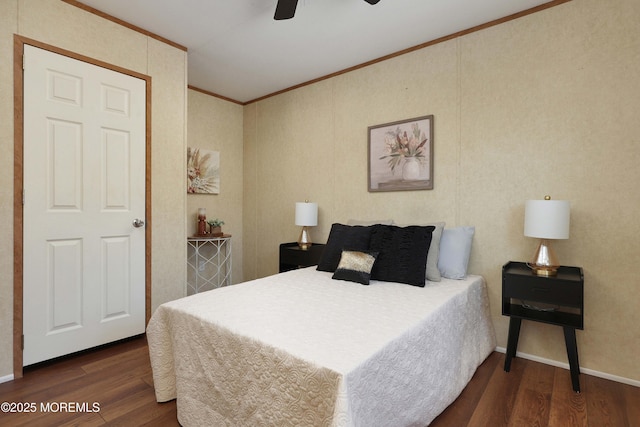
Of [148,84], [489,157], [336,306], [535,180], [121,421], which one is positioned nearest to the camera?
[121,421]

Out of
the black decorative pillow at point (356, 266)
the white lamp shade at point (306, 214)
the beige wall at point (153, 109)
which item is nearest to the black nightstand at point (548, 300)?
the black decorative pillow at point (356, 266)

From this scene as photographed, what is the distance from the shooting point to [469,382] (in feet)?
6.75

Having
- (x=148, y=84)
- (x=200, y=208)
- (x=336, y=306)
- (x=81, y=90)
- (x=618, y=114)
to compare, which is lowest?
(x=336, y=306)

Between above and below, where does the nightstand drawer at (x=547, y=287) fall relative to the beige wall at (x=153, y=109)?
below

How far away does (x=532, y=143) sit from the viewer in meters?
2.37

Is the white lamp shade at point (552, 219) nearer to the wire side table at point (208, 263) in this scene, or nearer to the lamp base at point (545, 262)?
the lamp base at point (545, 262)

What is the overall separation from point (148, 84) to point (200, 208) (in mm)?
1606

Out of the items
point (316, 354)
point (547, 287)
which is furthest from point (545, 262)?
point (316, 354)

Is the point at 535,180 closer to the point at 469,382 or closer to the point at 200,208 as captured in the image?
the point at 469,382

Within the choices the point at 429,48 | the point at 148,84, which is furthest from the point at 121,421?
the point at 429,48

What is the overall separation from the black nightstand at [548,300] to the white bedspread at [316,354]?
10.6 inches

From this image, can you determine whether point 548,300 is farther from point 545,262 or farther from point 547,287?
point 545,262

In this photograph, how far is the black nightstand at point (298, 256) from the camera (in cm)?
336

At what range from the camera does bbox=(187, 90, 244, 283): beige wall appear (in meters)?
3.95
